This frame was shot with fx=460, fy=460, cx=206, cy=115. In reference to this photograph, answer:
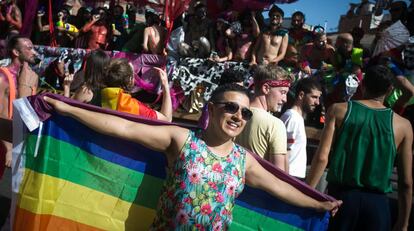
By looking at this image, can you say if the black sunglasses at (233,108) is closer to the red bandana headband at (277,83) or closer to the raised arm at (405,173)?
the red bandana headband at (277,83)

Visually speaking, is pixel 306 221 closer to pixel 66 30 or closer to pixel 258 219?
pixel 258 219

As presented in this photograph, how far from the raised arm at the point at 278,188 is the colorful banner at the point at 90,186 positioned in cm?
5

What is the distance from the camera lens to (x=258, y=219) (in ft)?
10.1

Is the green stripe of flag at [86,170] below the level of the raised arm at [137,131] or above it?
below

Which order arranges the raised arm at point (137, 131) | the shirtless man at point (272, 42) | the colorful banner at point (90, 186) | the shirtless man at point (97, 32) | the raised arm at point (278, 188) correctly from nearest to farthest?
the raised arm at point (137, 131) → the raised arm at point (278, 188) → the colorful banner at point (90, 186) → the shirtless man at point (272, 42) → the shirtless man at point (97, 32)

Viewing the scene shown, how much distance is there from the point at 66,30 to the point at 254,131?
31.2 feet

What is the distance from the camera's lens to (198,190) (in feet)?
8.39

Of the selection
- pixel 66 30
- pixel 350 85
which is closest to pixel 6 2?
pixel 66 30

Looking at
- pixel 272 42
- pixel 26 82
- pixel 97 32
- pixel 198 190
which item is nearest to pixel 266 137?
pixel 198 190

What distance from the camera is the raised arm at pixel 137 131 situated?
2.69 m

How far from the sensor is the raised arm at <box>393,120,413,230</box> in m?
3.37

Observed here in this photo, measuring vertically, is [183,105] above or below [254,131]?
below

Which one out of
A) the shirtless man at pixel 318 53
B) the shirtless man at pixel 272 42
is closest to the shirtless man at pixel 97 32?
the shirtless man at pixel 272 42

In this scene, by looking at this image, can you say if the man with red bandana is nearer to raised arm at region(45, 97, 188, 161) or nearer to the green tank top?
the green tank top
